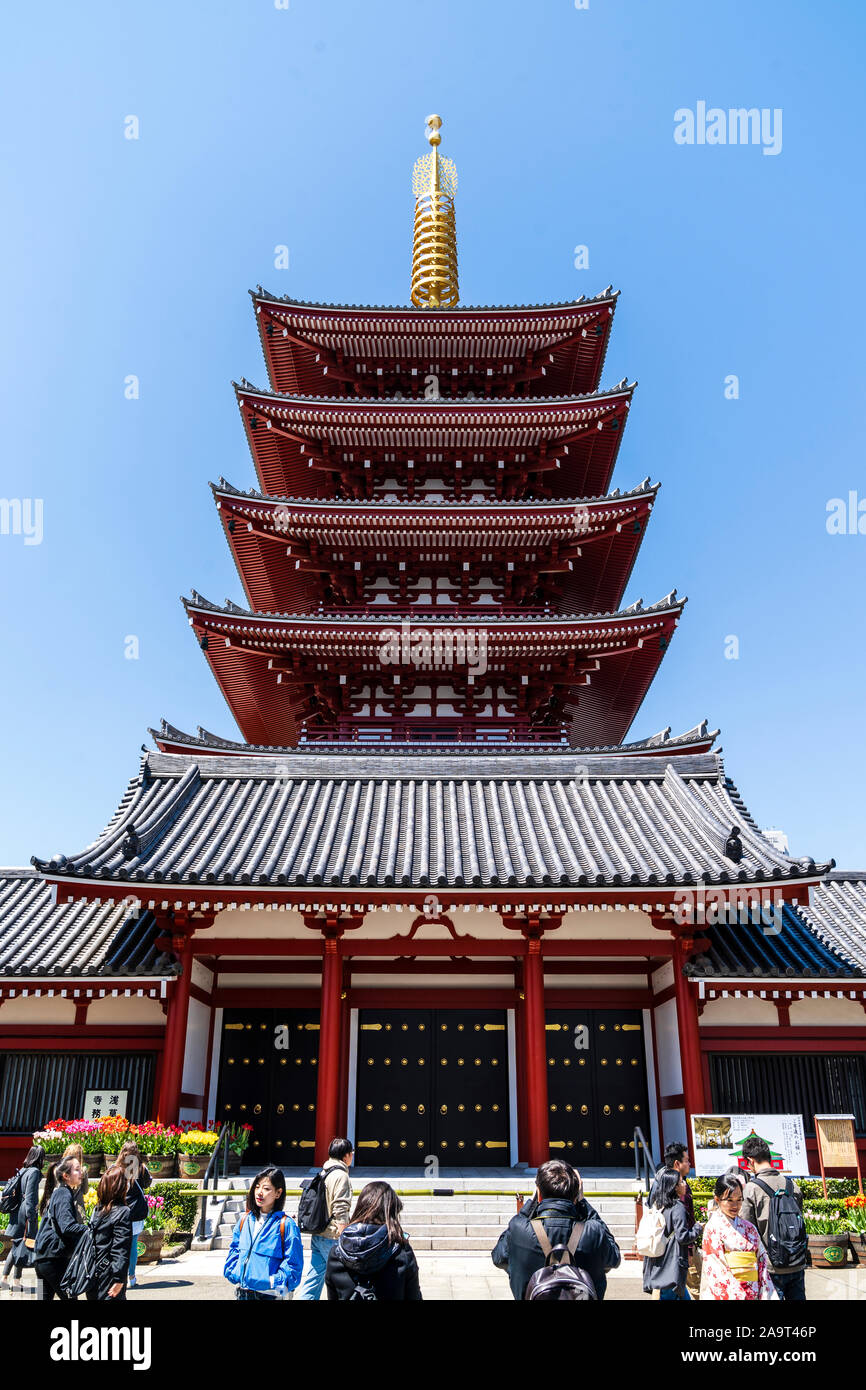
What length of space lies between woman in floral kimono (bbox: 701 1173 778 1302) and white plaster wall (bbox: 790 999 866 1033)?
1122 cm

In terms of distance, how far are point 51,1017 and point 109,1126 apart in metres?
3.21

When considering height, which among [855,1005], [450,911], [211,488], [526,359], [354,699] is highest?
[526,359]

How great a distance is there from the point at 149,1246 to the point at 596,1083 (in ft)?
27.7

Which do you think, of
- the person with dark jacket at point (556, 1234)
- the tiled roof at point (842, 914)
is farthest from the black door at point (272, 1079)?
the person with dark jacket at point (556, 1234)

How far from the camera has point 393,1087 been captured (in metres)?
16.3

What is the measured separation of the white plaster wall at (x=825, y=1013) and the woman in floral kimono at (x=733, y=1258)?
11219 millimetres

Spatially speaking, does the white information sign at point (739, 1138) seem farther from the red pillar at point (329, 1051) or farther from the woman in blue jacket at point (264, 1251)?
the woman in blue jacket at point (264, 1251)

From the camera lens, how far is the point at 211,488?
2233 centimetres

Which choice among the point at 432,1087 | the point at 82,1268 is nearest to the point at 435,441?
the point at 432,1087

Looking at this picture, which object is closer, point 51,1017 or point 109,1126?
point 109,1126

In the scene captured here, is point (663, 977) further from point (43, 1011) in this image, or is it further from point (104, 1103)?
Answer: point (43, 1011)
